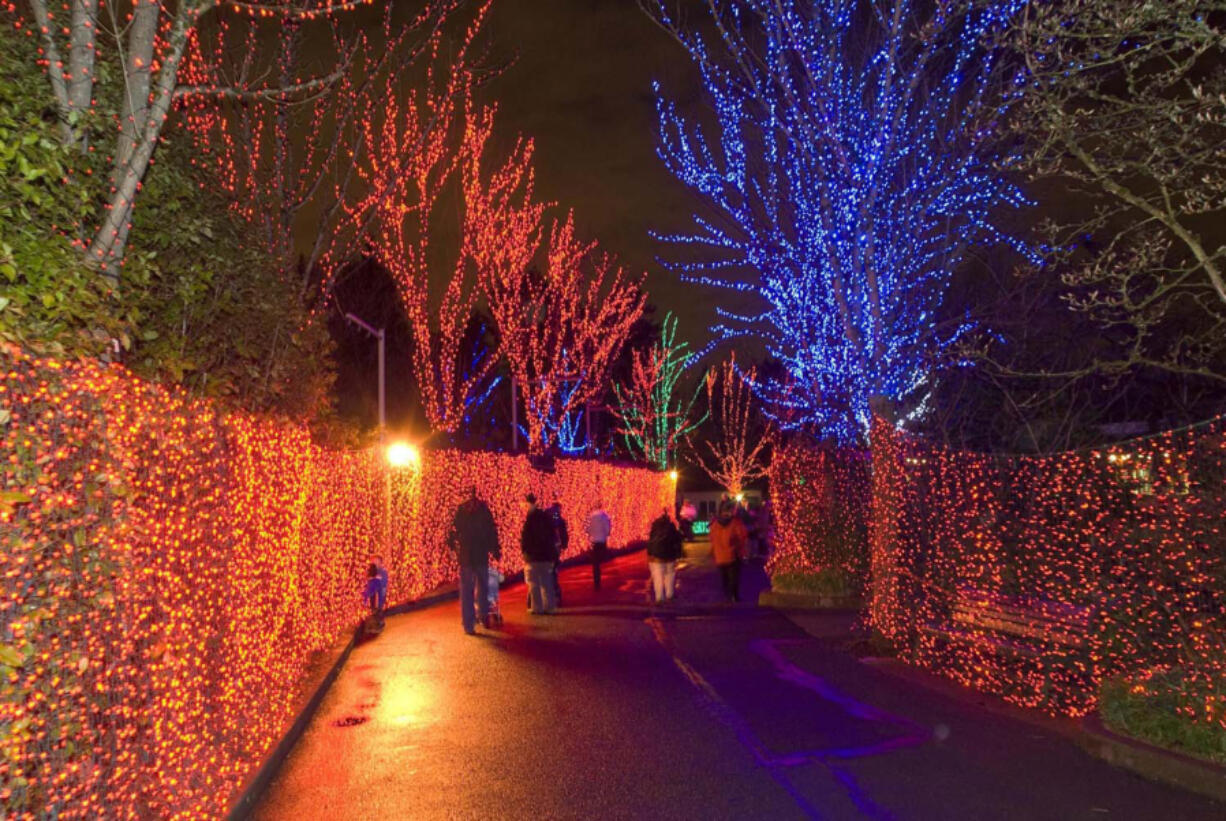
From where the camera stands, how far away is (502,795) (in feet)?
23.1

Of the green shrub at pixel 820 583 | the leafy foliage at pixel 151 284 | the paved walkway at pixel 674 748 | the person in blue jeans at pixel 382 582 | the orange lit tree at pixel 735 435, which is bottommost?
the paved walkway at pixel 674 748

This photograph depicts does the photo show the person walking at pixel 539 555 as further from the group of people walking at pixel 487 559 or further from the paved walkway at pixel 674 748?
the paved walkway at pixel 674 748

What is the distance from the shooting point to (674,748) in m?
8.23

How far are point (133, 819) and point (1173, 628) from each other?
643 cm

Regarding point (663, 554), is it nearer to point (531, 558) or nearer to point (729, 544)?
point (729, 544)

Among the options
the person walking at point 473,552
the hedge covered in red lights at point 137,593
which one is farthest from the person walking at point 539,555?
the hedge covered in red lights at point 137,593

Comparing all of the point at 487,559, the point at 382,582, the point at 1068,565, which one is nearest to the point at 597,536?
the point at 382,582

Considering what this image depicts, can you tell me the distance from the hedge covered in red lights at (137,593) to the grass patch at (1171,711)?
5.92 meters

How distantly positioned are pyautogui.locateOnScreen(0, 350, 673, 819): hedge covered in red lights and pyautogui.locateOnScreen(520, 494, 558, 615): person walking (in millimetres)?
7089

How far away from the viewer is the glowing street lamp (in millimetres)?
20414

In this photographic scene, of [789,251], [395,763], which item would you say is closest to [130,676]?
[395,763]

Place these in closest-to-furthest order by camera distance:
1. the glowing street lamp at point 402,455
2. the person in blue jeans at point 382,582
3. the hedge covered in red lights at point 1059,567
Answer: the hedge covered in red lights at point 1059,567, the person in blue jeans at point 382,582, the glowing street lamp at point 402,455

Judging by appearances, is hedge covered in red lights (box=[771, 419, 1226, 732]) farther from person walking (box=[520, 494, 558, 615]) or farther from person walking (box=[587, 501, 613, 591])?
person walking (box=[587, 501, 613, 591])

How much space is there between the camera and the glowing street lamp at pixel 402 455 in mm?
20414
